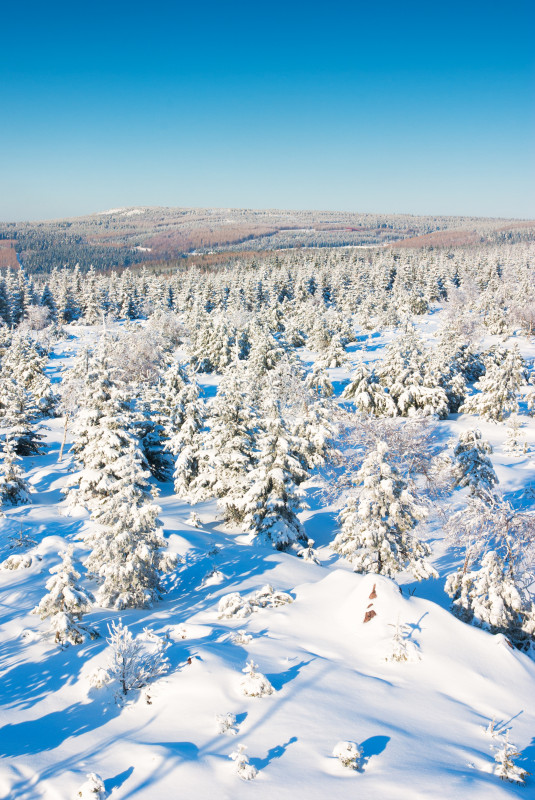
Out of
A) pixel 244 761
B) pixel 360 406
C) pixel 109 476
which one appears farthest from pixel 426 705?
pixel 360 406

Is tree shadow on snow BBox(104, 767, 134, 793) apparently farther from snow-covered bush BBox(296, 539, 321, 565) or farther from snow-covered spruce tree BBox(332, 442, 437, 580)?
snow-covered bush BBox(296, 539, 321, 565)

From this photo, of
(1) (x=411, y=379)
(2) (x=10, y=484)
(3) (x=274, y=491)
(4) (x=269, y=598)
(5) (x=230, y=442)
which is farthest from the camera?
(1) (x=411, y=379)

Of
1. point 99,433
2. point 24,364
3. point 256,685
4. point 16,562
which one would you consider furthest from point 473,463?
point 24,364

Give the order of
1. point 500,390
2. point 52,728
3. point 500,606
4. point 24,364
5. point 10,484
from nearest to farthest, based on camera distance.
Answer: point 52,728
point 500,606
point 10,484
point 500,390
point 24,364

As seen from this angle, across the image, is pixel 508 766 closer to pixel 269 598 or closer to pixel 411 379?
pixel 269 598

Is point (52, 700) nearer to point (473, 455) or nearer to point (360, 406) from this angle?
point (473, 455)

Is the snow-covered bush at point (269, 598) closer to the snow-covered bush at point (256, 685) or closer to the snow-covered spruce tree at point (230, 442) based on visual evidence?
the snow-covered bush at point (256, 685)
